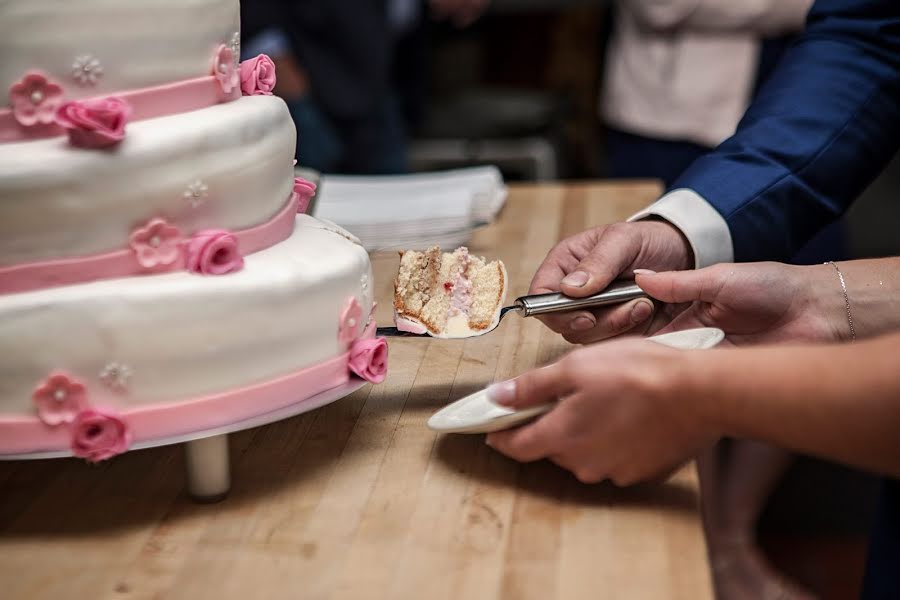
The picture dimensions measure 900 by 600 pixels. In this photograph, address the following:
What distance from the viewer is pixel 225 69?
42.7 inches

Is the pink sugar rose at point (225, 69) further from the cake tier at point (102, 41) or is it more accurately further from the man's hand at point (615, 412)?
the man's hand at point (615, 412)

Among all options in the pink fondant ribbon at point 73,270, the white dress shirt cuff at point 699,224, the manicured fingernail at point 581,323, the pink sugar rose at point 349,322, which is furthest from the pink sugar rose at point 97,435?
the white dress shirt cuff at point 699,224

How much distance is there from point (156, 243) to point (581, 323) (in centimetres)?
55

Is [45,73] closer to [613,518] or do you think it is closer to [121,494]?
[121,494]

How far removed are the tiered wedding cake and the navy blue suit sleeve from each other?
75cm

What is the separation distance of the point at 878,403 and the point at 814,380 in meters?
0.05

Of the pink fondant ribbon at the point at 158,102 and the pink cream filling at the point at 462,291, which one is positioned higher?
the pink fondant ribbon at the point at 158,102

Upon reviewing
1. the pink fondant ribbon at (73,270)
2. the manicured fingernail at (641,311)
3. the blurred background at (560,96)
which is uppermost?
the pink fondant ribbon at (73,270)

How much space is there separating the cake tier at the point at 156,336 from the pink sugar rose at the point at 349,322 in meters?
0.04

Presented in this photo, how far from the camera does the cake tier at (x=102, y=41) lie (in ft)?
3.14

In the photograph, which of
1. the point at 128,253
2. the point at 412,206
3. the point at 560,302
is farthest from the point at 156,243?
the point at 412,206

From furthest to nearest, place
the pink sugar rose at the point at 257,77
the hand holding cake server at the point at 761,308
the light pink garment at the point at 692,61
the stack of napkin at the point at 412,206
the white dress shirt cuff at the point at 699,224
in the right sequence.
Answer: the light pink garment at the point at 692,61 → the stack of napkin at the point at 412,206 → the white dress shirt cuff at the point at 699,224 → the pink sugar rose at the point at 257,77 → the hand holding cake server at the point at 761,308

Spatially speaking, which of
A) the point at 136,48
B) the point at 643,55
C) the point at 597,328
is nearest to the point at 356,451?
the point at 597,328

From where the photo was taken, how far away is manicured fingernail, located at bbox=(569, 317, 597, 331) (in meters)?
1.31
